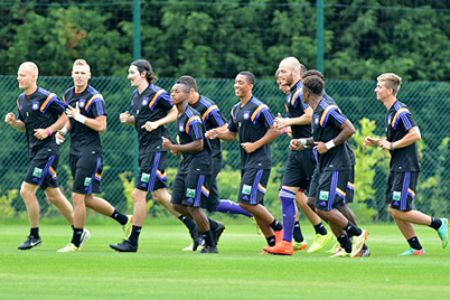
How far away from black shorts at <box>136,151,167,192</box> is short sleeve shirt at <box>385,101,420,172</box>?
9.24 feet

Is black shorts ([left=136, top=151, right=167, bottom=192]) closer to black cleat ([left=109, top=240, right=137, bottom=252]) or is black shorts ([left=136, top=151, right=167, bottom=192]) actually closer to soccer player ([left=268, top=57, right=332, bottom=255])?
black cleat ([left=109, top=240, right=137, bottom=252])

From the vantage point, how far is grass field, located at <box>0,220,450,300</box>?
488 inches

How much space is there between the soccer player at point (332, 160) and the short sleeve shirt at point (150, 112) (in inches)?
79.6

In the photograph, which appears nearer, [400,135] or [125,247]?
[400,135]

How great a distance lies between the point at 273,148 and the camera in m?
26.0

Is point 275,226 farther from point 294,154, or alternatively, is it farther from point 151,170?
point 151,170

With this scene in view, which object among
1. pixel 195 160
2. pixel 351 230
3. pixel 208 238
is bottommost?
pixel 208 238

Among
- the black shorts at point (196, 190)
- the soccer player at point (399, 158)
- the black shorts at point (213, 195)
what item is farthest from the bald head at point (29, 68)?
the soccer player at point (399, 158)

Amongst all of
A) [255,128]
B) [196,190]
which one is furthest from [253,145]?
[196,190]

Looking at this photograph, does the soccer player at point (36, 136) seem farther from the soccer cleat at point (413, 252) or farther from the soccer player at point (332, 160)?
the soccer cleat at point (413, 252)

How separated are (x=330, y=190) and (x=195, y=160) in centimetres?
190

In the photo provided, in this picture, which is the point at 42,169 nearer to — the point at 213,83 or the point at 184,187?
the point at 184,187

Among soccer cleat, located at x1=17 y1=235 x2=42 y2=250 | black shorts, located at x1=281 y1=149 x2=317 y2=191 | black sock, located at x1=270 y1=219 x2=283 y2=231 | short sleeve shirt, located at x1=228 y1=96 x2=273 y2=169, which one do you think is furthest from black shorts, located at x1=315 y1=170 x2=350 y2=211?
soccer cleat, located at x1=17 y1=235 x2=42 y2=250

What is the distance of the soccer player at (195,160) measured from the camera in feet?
56.3
